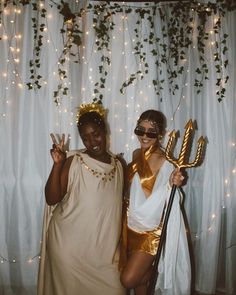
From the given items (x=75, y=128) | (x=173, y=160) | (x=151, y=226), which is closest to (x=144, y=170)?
(x=173, y=160)

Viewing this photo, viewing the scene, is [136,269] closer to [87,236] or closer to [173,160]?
[87,236]

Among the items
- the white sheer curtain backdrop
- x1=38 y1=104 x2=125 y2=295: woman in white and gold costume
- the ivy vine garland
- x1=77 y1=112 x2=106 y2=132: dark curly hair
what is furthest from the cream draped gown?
the ivy vine garland

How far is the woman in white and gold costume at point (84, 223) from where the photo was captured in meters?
2.47

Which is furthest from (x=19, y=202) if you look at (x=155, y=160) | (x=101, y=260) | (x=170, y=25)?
(x=170, y=25)

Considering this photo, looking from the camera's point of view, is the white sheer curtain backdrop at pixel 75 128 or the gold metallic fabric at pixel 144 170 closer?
the gold metallic fabric at pixel 144 170

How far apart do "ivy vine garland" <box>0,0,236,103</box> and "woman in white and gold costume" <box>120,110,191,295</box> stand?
0.76 metres

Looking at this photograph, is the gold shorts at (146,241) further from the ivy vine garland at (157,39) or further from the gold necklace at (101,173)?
the ivy vine garland at (157,39)

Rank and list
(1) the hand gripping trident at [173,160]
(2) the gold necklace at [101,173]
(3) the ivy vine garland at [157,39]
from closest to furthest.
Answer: (1) the hand gripping trident at [173,160] → (2) the gold necklace at [101,173] → (3) the ivy vine garland at [157,39]

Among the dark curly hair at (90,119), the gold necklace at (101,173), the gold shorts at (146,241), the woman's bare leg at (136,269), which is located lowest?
the woman's bare leg at (136,269)

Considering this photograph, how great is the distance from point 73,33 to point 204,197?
196 cm

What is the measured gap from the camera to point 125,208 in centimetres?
271

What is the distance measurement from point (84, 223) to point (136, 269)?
50 centimetres

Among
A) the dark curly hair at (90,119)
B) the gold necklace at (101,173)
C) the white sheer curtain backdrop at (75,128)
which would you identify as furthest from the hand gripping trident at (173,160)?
the white sheer curtain backdrop at (75,128)

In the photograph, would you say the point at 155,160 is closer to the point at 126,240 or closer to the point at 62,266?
the point at 126,240
